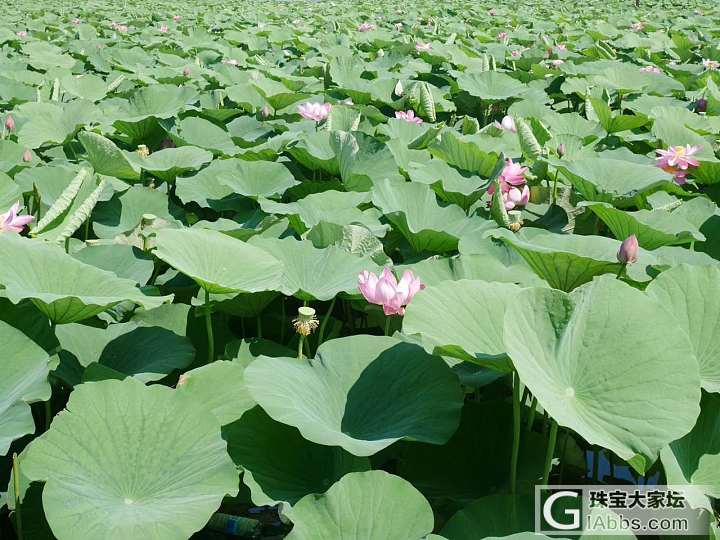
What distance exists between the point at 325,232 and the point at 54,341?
66cm

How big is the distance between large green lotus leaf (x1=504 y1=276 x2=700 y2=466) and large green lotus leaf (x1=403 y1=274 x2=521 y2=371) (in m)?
0.10

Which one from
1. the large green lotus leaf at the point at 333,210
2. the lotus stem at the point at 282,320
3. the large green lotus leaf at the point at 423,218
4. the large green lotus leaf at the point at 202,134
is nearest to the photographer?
the lotus stem at the point at 282,320

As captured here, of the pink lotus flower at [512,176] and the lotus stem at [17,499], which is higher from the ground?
the lotus stem at [17,499]

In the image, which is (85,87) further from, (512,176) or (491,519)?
(491,519)

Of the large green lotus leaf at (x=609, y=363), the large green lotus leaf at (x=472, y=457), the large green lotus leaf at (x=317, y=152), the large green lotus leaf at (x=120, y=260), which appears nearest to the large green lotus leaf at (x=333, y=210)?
the large green lotus leaf at (x=317, y=152)

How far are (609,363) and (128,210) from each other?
1475mm

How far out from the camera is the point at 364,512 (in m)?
0.98

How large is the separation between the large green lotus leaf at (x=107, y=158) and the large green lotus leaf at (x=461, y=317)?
3.99ft

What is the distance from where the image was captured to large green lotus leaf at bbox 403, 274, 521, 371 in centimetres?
123

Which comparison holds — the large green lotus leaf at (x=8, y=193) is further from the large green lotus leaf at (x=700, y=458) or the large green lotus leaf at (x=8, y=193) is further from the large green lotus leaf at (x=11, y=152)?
the large green lotus leaf at (x=700, y=458)

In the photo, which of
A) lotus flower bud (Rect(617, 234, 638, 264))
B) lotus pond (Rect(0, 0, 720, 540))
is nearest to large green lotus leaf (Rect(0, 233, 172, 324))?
lotus pond (Rect(0, 0, 720, 540))

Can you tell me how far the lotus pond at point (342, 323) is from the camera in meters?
1.05

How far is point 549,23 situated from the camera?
7.31m

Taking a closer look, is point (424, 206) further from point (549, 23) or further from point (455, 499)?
point (549, 23)
